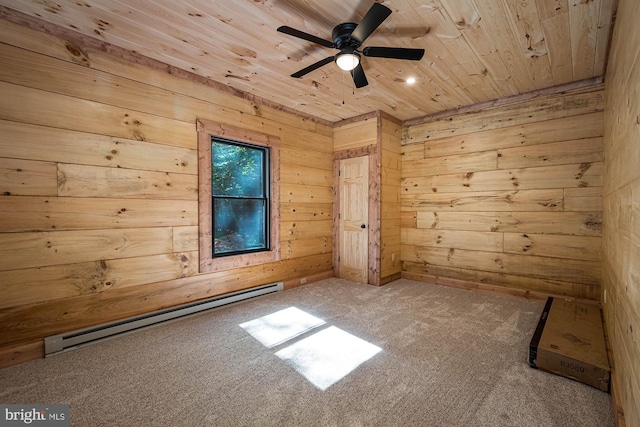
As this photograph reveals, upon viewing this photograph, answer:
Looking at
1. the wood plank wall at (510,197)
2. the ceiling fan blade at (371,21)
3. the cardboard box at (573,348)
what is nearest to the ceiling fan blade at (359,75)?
the ceiling fan blade at (371,21)

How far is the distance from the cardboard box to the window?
9.83 ft

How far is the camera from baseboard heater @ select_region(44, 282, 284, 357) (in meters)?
2.29

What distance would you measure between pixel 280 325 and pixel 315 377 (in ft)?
3.12

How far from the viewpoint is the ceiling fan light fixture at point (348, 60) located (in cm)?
226

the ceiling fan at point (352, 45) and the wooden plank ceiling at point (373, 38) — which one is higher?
the wooden plank ceiling at point (373, 38)

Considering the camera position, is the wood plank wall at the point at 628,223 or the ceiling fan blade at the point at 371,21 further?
the ceiling fan blade at the point at 371,21

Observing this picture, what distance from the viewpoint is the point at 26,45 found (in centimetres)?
221

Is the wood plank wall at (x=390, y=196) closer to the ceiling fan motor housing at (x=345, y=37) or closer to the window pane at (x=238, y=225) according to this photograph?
the window pane at (x=238, y=225)

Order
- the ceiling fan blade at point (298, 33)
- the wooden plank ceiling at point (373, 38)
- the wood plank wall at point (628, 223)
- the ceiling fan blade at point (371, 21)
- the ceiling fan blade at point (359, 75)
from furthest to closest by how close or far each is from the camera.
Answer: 1. the ceiling fan blade at point (359, 75)
2. the wooden plank ceiling at point (373, 38)
3. the ceiling fan blade at point (298, 33)
4. the ceiling fan blade at point (371, 21)
5. the wood plank wall at point (628, 223)

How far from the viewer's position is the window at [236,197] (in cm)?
324

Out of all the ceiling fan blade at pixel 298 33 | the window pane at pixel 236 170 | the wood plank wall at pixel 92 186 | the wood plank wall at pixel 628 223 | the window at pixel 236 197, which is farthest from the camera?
the window pane at pixel 236 170

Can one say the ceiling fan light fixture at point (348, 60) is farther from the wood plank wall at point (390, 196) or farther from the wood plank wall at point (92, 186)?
the wood plank wall at point (390, 196)

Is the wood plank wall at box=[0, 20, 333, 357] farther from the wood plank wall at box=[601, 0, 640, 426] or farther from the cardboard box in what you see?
the wood plank wall at box=[601, 0, 640, 426]

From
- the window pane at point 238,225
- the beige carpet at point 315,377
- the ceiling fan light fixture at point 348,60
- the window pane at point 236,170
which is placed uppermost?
the ceiling fan light fixture at point 348,60
